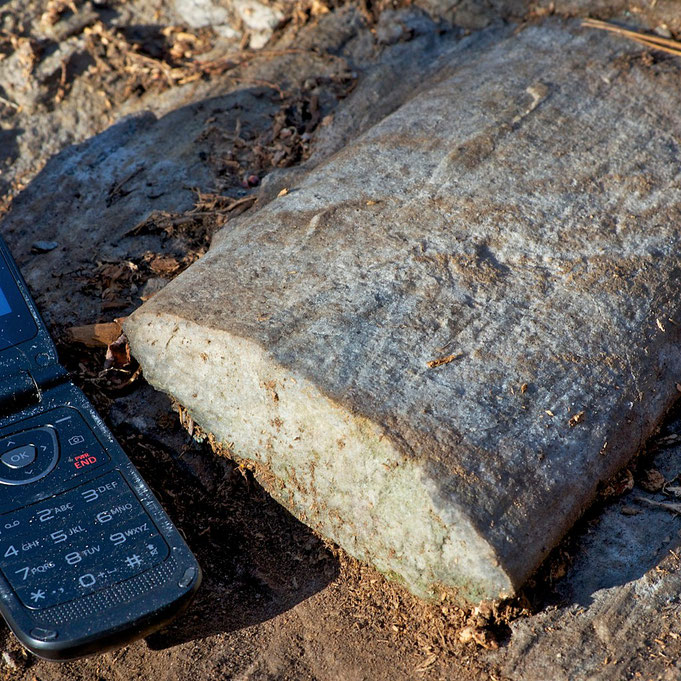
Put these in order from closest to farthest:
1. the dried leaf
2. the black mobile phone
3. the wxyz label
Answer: the black mobile phone → the wxyz label → the dried leaf

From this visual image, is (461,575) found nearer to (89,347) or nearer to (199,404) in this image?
(199,404)

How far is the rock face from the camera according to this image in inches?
83.6

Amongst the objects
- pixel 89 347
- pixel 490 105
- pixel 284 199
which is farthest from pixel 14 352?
pixel 490 105

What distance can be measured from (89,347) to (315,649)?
1.38 meters

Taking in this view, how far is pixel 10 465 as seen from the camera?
2242 millimetres

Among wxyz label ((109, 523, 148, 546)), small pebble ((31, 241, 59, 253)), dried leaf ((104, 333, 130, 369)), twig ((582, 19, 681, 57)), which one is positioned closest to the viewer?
wxyz label ((109, 523, 148, 546))

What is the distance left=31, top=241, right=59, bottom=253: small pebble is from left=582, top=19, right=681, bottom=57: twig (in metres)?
2.61

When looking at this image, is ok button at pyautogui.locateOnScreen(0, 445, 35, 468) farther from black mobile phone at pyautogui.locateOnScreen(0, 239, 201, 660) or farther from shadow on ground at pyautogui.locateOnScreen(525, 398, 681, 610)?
shadow on ground at pyautogui.locateOnScreen(525, 398, 681, 610)

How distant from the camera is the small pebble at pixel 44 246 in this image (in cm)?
337

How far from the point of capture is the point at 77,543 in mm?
2090

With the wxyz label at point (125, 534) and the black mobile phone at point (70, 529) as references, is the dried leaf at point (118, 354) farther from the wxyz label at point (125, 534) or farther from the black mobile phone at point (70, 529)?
the wxyz label at point (125, 534)

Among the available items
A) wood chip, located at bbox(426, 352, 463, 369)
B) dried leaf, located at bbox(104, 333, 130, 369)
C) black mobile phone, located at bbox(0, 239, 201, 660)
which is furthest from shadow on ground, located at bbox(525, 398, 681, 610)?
dried leaf, located at bbox(104, 333, 130, 369)

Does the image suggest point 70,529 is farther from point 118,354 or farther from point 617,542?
point 617,542

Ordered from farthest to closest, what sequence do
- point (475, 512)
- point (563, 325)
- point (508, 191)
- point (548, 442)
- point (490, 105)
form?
point (490, 105)
point (508, 191)
point (563, 325)
point (548, 442)
point (475, 512)
